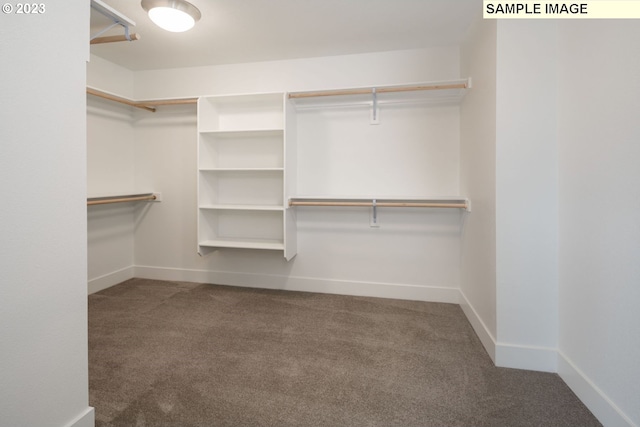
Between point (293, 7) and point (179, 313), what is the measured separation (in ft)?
8.33

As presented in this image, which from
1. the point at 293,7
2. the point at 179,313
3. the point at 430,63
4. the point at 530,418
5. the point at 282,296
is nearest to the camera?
the point at 530,418

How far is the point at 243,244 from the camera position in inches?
114

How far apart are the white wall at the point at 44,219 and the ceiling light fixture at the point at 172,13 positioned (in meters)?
0.90

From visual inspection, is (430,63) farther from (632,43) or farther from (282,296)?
(282,296)

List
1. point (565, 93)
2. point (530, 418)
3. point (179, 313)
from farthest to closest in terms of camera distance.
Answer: point (179, 313) → point (565, 93) → point (530, 418)

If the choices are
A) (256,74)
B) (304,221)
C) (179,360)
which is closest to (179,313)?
(179,360)

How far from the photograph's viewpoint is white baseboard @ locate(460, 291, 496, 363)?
6.30 feet

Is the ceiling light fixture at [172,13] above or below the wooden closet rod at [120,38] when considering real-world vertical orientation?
above

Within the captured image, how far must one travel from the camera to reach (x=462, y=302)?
2705 mm

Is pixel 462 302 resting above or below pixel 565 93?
below

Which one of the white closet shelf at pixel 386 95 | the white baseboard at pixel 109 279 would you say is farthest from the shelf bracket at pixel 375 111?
the white baseboard at pixel 109 279

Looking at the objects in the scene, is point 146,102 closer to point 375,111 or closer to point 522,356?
point 375,111

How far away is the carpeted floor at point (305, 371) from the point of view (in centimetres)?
145

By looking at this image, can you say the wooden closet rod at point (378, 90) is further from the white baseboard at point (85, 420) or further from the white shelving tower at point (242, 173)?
the white baseboard at point (85, 420)
